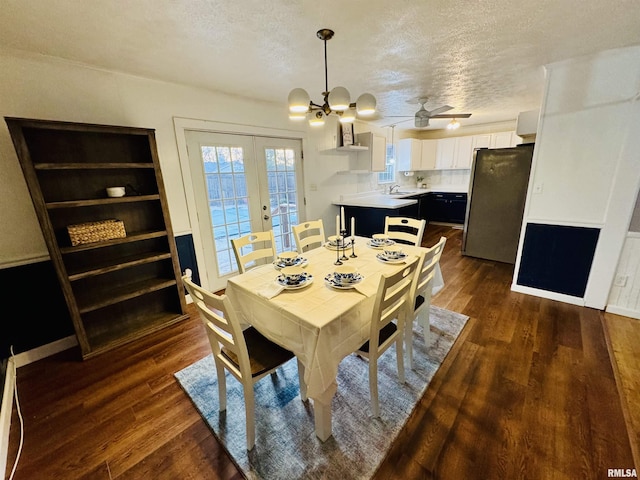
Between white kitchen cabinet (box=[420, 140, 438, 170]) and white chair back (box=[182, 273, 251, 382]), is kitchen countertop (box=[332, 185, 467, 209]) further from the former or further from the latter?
white chair back (box=[182, 273, 251, 382])

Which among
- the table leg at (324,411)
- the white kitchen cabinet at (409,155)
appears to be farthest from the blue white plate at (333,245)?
the white kitchen cabinet at (409,155)

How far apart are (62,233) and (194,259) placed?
1108 millimetres

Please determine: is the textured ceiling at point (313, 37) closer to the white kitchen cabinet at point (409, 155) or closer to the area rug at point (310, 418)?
the area rug at point (310, 418)

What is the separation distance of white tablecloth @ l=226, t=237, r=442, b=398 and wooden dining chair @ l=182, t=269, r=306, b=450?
104 millimetres

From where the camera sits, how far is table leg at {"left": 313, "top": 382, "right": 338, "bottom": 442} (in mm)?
1328

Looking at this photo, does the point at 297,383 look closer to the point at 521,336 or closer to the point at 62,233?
the point at 521,336

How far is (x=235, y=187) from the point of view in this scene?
10.4 ft

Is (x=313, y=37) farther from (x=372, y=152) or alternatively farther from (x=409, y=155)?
(x=409, y=155)

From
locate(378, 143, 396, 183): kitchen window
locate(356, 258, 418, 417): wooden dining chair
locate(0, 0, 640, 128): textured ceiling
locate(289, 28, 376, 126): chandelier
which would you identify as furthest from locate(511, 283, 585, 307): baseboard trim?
locate(378, 143, 396, 183): kitchen window

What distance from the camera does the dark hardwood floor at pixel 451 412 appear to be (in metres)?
1.32

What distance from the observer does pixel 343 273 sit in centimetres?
168

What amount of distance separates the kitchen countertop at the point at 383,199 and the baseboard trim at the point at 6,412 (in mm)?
3926

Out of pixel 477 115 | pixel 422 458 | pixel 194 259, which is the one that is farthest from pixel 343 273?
pixel 477 115

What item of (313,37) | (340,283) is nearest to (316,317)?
(340,283)
